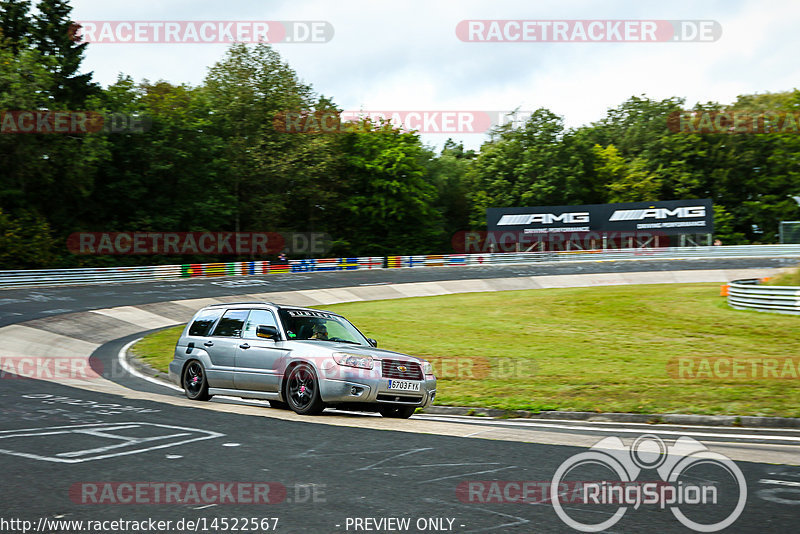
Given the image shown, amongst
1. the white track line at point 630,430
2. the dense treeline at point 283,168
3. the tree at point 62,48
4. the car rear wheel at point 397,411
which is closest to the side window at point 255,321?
the car rear wheel at point 397,411

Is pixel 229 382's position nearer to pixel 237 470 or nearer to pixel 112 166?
pixel 237 470

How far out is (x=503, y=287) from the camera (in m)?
44.6

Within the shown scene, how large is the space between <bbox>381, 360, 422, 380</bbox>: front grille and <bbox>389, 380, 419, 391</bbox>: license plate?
79mm

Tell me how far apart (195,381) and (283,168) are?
55125 millimetres

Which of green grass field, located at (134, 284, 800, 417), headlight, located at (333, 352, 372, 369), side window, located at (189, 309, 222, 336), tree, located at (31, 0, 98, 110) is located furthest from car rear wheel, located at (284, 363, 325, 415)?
tree, located at (31, 0, 98, 110)

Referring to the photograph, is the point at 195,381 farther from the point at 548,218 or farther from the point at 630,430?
the point at 548,218

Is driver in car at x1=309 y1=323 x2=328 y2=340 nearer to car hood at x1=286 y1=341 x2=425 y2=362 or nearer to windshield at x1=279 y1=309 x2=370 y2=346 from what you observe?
windshield at x1=279 y1=309 x2=370 y2=346

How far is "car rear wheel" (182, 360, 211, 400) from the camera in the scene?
1251cm

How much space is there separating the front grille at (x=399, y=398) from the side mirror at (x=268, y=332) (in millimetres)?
1962

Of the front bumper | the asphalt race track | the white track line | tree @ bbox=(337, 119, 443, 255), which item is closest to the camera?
the asphalt race track

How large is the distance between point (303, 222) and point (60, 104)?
25804 mm

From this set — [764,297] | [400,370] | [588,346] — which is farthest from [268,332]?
[764,297]

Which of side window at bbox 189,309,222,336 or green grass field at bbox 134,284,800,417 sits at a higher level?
side window at bbox 189,309,222,336

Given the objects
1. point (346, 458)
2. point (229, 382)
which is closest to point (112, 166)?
point (229, 382)
